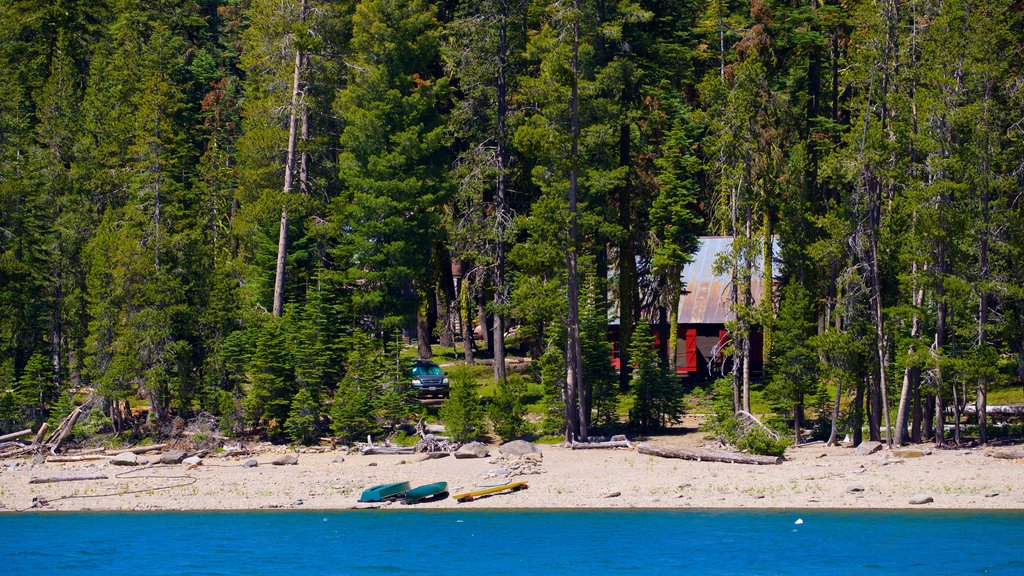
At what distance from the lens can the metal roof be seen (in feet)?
154

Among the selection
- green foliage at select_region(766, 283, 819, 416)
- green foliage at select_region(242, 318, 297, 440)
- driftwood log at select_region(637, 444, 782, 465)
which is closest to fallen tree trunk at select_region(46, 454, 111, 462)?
green foliage at select_region(242, 318, 297, 440)

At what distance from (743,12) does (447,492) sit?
131ft

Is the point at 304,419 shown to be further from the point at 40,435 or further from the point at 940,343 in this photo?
the point at 940,343

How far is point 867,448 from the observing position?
32.5 metres

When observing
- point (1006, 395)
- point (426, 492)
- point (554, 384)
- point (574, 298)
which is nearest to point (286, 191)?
point (574, 298)

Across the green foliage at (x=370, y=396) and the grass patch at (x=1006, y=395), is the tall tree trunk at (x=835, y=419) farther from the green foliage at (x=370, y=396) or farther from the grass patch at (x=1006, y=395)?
the green foliage at (x=370, y=396)

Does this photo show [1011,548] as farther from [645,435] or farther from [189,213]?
[189,213]

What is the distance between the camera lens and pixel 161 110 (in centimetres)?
4238

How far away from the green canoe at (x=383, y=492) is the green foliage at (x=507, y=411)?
771 cm

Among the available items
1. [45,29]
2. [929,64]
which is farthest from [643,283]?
[45,29]

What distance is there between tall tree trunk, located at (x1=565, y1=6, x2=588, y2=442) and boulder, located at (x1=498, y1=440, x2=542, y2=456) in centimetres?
195

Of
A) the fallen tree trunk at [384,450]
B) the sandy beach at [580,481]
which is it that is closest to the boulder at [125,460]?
the sandy beach at [580,481]

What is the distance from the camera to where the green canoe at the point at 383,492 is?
1152 inches

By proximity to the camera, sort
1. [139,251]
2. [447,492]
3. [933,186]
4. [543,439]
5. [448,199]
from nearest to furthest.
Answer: [447,492] → [933,186] → [543,439] → [139,251] → [448,199]
